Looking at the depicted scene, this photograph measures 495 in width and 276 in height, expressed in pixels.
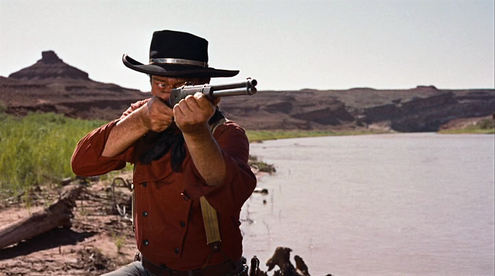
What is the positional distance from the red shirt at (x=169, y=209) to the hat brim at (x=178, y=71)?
0.67 ft

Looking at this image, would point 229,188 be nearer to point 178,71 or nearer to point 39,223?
point 178,71

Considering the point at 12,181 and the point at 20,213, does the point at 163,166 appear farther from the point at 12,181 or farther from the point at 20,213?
the point at 12,181

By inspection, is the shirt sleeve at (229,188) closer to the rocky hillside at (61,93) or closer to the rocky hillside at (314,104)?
the rocky hillside at (61,93)

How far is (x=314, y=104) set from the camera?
116 meters

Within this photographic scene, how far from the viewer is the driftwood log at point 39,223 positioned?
19.5ft

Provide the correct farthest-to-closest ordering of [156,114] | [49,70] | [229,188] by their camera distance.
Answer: [49,70] → [156,114] → [229,188]

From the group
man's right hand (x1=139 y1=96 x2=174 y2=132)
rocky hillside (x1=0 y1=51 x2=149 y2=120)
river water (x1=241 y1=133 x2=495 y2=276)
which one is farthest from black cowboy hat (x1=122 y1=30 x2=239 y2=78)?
rocky hillside (x1=0 y1=51 x2=149 y2=120)

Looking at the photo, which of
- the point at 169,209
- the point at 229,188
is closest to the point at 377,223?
the point at 169,209

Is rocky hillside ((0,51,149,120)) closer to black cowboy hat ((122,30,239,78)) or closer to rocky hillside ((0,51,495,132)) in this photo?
rocky hillside ((0,51,495,132))

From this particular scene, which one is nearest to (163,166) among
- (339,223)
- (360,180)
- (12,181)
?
(12,181)

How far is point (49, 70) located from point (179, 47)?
121m

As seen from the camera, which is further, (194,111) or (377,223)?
(377,223)

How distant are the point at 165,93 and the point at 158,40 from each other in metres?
0.42

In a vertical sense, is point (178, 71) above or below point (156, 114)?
above
